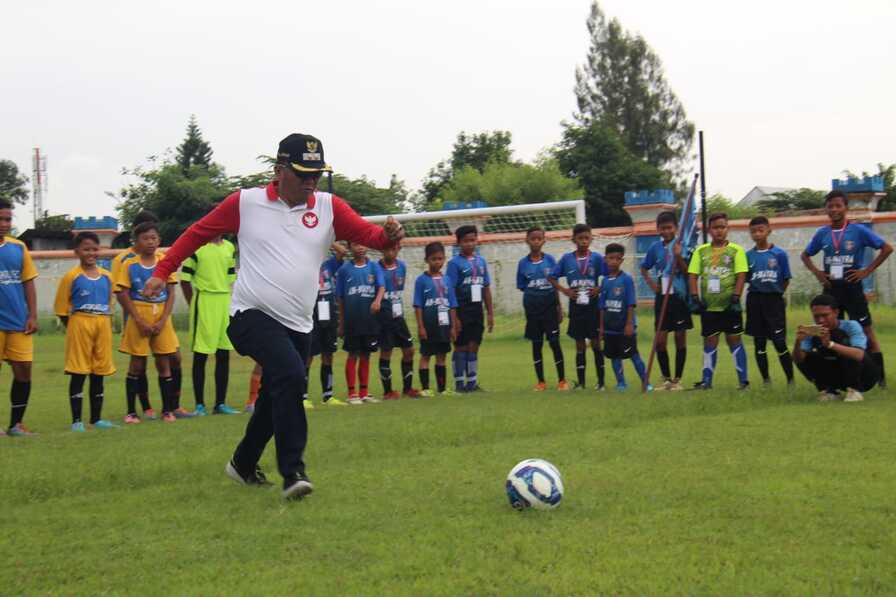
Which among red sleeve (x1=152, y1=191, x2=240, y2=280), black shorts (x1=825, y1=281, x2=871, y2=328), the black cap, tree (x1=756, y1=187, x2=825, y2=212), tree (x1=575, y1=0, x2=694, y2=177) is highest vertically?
tree (x1=575, y1=0, x2=694, y2=177)

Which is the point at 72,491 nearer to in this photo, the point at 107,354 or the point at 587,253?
the point at 107,354

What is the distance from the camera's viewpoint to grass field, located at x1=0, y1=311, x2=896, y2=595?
16.4 ft

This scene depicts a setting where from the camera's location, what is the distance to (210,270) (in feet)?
40.5

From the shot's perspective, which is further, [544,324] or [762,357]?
[544,324]

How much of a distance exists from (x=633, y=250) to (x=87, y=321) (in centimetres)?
2003

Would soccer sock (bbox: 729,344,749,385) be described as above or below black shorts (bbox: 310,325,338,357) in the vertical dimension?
below

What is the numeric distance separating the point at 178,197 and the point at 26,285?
36.2 metres

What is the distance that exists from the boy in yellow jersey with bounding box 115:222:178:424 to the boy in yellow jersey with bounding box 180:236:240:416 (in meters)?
0.36

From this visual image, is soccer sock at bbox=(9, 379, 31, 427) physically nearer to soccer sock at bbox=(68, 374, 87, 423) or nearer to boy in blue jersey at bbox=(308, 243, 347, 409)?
soccer sock at bbox=(68, 374, 87, 423)

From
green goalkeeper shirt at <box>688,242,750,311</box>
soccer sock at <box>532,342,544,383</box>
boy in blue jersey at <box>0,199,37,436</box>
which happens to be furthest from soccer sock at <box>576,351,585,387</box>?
boy in blue jersey at <box>0,199,37,436</box>

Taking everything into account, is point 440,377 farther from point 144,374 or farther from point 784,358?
point 784,358

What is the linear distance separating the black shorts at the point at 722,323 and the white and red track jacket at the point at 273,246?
22.1ft

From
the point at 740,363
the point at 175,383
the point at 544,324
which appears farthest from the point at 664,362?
the point at 175,383

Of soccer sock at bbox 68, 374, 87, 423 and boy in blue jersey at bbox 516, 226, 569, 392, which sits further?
boy in blue jersey at bbox 516, 226, 569, 392
